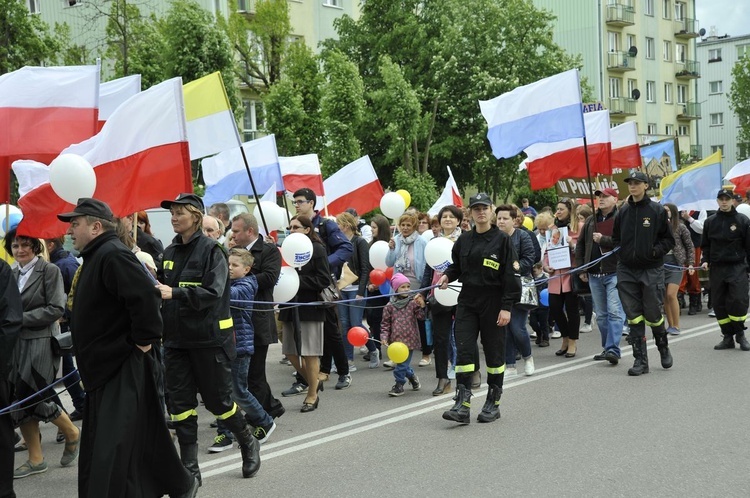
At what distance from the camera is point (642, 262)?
10336mm

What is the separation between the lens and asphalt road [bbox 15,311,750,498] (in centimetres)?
627

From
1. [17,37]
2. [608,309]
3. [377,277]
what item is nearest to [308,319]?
[377,277]

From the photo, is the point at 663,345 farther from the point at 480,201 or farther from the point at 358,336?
the point at 480,201

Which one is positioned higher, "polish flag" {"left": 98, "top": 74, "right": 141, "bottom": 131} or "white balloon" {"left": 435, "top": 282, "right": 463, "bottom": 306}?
"polish flag" {"left": 98, "top": 74, "right": 141, "bottom": 131}

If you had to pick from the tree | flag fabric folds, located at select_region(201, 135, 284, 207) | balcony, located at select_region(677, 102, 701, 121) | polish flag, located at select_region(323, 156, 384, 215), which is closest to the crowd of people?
flag fabric folds, located at select_region(201, 135, 284, 207)

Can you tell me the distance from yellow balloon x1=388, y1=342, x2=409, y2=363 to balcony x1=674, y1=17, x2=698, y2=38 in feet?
192

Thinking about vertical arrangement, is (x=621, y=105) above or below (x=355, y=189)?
above

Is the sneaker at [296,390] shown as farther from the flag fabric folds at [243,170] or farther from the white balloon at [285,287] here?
the flag fabric folds at [243,170]

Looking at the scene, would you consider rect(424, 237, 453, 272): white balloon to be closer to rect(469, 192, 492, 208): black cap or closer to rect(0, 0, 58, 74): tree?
rect(469, 192, 492, 208): black cap

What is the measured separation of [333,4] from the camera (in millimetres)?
43750

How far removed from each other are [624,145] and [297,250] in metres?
9.55

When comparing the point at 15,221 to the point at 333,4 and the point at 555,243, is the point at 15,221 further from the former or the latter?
the point at 333,4

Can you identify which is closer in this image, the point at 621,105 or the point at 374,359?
the point at 374,359

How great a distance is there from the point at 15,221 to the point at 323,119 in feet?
67.9
